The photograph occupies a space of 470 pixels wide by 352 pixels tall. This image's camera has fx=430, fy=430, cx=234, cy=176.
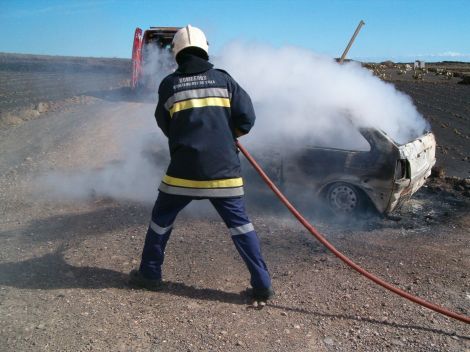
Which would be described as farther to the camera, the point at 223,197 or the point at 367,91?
the point at 367,91

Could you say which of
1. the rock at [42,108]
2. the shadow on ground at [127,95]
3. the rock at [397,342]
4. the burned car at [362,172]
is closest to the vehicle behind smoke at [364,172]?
the burned car at [362,172]

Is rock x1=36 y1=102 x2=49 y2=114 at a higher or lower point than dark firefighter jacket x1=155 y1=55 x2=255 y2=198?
lower

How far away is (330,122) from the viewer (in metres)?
5.18

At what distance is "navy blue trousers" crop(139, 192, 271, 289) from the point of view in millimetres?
3270

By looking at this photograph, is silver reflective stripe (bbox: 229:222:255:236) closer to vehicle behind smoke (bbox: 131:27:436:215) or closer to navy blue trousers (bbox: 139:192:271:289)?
navy blue trousers (bbox: 139:192:271:289)

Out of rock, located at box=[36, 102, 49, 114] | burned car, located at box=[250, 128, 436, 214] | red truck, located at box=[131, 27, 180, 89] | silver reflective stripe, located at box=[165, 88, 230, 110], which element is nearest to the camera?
silver reflective stripe, located at box=[165, 88, 230, 110]

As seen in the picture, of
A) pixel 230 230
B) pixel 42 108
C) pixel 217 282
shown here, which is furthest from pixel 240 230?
pixel 42 108

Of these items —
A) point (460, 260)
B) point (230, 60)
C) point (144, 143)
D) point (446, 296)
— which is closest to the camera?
point (446, 296)

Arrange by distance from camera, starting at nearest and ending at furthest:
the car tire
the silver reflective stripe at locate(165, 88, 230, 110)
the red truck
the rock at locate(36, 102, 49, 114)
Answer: the silver reflective stripe at locate(165, 88, 230, 110) → the car tire → the rock at locate(36, 102, 49, 114) → the red truck

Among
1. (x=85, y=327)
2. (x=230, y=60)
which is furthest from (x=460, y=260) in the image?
(x=230, y=60)

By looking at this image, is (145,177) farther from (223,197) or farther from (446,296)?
(446,296)

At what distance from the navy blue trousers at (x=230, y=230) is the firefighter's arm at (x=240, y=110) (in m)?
0.57

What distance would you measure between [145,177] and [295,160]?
2313 millimetres

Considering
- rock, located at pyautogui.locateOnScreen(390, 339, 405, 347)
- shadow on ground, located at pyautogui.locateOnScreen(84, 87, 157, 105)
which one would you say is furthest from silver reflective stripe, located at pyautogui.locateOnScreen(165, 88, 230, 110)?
shadow on ground, located at pyautogui.locateOnScreen(84, 87, 157, 105)
